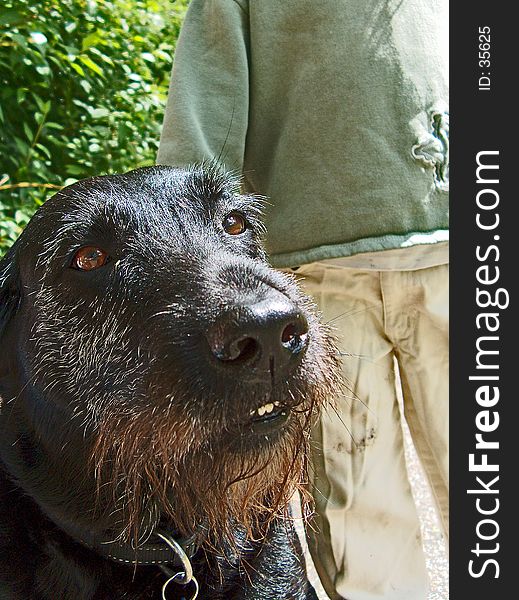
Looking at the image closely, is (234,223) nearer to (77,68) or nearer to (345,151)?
(345,151)

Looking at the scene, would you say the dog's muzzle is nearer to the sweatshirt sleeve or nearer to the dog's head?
the dog's head

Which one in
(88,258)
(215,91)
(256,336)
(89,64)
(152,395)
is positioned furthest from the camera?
(89,64)

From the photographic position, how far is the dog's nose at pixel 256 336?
1.69 m

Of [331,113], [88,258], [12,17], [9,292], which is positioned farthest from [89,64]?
[88,258]

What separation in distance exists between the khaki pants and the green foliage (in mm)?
1859

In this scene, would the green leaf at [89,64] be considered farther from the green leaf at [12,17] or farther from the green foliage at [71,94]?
the green leaf at [12,17]

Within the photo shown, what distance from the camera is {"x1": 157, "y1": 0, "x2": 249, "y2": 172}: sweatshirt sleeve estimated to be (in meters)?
2.69

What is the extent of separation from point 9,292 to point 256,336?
40.4 inches

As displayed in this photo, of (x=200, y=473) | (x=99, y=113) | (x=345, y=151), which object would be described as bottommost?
(x=200, y=473)

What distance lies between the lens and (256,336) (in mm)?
1683

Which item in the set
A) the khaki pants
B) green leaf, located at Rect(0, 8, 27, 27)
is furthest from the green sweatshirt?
green leaf, located at Rect(0, 8, 27, 27)

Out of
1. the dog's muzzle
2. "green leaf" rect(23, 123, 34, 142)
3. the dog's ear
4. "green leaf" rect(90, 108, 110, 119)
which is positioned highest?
"green leaf" rect(90, 108, 110, 119)

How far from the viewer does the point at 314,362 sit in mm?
1933

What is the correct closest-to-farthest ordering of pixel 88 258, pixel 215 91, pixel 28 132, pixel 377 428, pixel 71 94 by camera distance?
pixel 88 258
pixel 215 91
pixel 377 428
pixel 28 132
pixel 71 94
